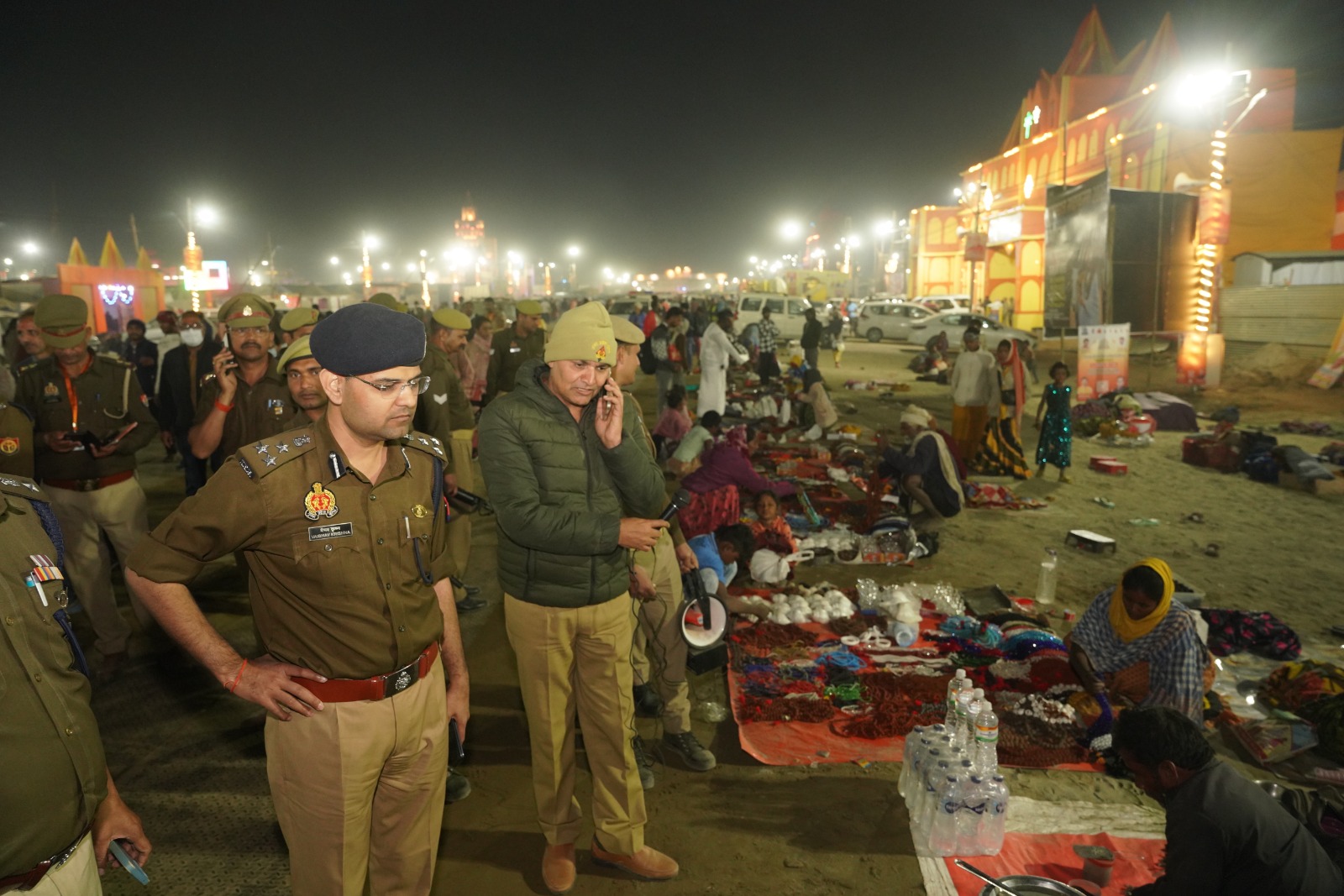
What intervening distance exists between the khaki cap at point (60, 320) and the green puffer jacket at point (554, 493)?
10.9ft

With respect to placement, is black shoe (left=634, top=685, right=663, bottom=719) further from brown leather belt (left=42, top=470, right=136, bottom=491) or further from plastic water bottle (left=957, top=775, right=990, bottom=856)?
brown leather belt (left=42, top=470, right=136, bottom=491)

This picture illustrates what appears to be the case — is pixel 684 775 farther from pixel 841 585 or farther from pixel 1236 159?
pixel 1236 159

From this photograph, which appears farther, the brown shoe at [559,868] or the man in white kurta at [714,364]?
the man in white kurta at [714,364]

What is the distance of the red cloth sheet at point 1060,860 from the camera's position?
350cm

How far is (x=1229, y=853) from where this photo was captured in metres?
2.58

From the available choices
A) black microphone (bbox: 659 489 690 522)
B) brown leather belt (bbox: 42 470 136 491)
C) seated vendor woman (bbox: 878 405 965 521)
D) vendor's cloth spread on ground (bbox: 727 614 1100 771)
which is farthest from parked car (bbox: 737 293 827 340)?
black microphone (bbox: 659 489 690 522)

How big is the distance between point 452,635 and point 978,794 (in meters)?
2.66

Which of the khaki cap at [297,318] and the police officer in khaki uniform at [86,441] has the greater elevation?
the khaki cap at [297,318]

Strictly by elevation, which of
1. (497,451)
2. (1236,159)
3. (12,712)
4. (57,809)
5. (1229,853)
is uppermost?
(1236,159)

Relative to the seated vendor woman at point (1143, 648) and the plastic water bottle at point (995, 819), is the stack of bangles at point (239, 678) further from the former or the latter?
the seated vendor woman at point (1143, 648)

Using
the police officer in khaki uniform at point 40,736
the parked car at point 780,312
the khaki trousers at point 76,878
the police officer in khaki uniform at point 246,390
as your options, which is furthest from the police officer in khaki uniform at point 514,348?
the parked car at point 780,312

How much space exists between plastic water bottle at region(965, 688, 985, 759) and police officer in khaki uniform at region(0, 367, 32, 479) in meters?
4.93

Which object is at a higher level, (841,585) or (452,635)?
(452,635)

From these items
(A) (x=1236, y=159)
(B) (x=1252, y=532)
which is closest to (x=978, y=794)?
(B) (x=1252, y=532)
